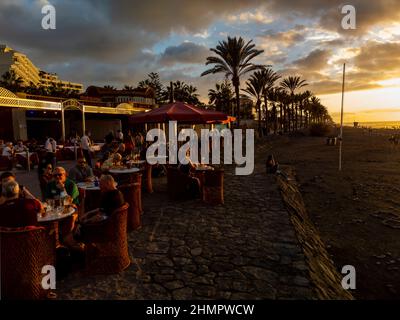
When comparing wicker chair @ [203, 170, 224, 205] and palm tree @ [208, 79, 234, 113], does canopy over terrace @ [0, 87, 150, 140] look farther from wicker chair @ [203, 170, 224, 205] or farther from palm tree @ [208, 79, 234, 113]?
palm tree @ [208, 79, 234, 113]

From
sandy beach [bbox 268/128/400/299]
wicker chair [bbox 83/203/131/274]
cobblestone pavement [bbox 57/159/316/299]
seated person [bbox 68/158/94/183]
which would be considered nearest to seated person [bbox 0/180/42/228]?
wicker chair [bbox 83/203/131/274]

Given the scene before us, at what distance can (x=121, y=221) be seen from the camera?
157 inches

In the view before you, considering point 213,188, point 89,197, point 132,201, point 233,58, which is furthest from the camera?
point 233,58

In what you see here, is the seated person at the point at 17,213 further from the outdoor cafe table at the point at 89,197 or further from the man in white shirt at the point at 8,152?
the man in white shirt at the point at 8,152

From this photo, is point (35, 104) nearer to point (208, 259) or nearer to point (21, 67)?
point (208, 259)

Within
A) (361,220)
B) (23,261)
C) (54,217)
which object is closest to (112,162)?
(54,217)

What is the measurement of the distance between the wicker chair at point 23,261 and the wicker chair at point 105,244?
57 cm

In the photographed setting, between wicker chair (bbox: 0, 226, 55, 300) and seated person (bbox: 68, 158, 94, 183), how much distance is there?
2977 mm

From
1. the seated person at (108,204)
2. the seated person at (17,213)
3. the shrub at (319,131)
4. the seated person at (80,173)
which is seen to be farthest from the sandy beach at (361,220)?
the shrub at (319,131)

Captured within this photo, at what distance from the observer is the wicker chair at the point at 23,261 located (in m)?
3.13

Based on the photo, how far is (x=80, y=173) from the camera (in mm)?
6352

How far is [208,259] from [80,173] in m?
3.49
